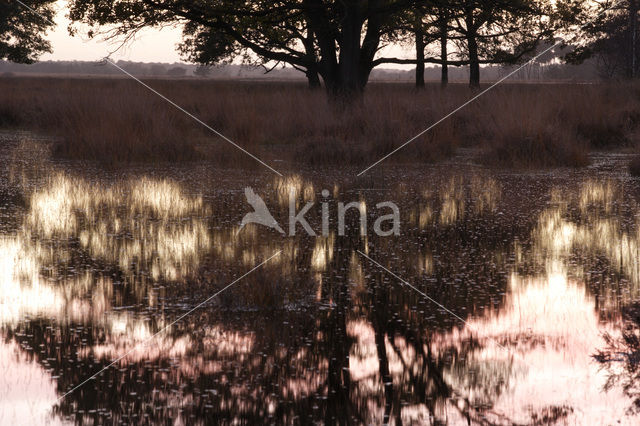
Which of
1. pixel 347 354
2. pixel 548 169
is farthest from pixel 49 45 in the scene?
pixel 347 354

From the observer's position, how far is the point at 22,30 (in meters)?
37.7

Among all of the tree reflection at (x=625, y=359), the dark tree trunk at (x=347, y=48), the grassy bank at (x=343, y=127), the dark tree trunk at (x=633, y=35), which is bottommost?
the tree reflection at (x=625, y=359)

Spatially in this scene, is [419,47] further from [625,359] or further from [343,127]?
[625,359]

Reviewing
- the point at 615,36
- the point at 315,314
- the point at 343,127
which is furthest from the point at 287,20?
the point at 615,36

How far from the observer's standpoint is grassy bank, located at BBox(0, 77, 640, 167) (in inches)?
491

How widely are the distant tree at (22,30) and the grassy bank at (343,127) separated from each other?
60.4 feet

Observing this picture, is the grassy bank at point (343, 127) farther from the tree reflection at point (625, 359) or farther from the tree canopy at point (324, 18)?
the tree reflection at point (625, 359)

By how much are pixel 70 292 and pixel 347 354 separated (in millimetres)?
1859

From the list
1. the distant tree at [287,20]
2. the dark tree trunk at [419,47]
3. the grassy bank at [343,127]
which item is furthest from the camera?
the dark tree trunk at [419,47]

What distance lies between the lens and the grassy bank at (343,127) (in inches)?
491

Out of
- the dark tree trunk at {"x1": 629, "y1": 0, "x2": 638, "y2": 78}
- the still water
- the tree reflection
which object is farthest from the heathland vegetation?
the dark tree trunk at {"x1": 629, "y1": 0, "x2": 638, "y2": 78}

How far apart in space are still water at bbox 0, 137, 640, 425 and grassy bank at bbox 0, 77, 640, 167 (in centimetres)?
391

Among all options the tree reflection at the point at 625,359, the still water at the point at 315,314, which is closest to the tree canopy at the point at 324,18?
the still water at the point at 315,314

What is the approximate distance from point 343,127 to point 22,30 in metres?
27.3
